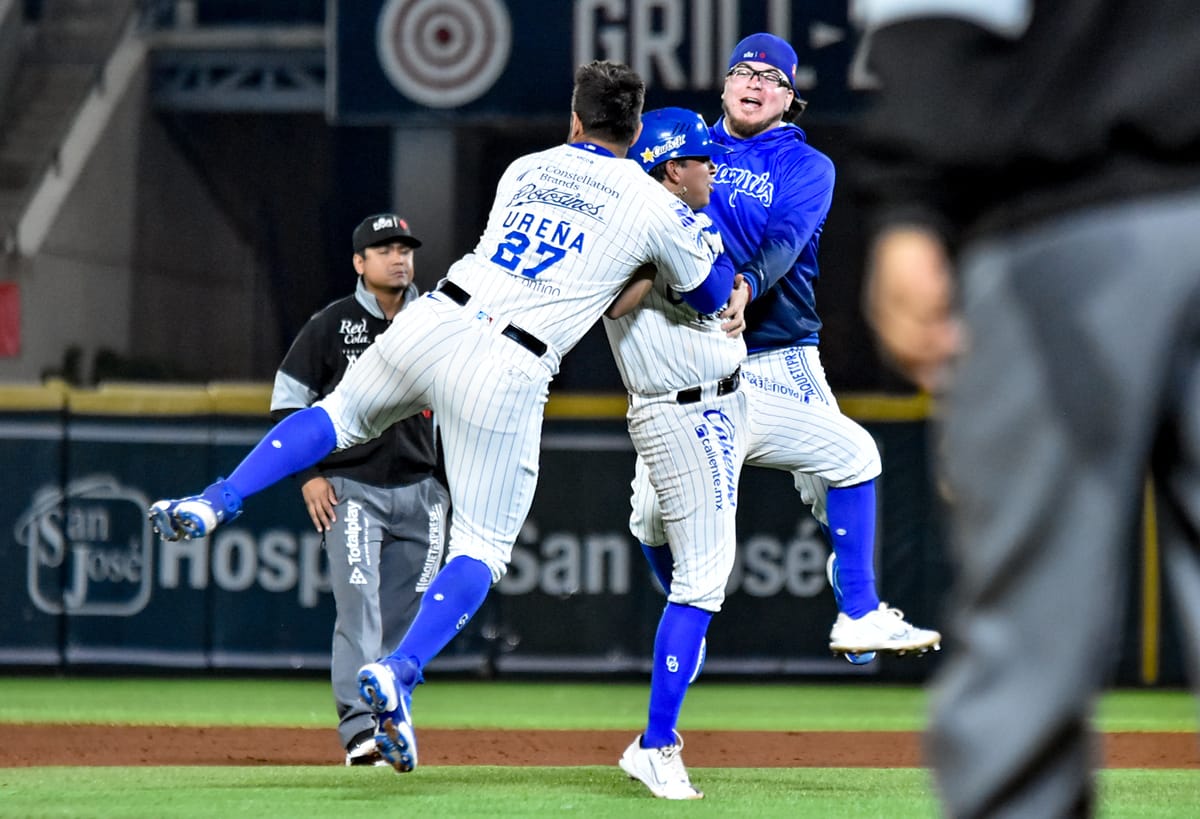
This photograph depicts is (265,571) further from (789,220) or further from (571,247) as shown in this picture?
(571,247)

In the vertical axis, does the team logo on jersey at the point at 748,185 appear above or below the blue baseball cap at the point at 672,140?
below

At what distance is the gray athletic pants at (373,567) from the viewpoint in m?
5.59

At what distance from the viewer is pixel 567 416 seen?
9.07 metres

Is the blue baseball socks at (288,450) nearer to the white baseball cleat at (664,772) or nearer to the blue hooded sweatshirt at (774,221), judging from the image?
the white baseball cleat at (664,772)

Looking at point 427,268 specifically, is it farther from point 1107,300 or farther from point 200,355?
point 1107,300

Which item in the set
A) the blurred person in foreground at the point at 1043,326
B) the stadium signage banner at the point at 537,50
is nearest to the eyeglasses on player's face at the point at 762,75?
the blurred person in foreground at the point at 1043,326

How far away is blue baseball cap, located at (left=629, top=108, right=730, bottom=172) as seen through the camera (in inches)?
185

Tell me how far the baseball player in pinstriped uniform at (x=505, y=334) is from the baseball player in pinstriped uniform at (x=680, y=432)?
0.24m

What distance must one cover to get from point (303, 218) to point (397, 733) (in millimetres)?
17455

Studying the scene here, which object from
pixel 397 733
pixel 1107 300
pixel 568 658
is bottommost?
pixel 568 658

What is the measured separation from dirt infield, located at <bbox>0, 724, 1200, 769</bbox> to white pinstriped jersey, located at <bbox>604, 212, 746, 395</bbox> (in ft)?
5.28

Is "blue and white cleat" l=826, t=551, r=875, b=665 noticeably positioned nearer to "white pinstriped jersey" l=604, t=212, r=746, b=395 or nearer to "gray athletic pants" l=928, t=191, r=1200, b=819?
"white pinstriped jersey" l=604, t=212, r=746, b=395

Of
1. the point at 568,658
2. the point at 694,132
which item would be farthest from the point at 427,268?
the point at 694,132

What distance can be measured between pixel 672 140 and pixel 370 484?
184cm
